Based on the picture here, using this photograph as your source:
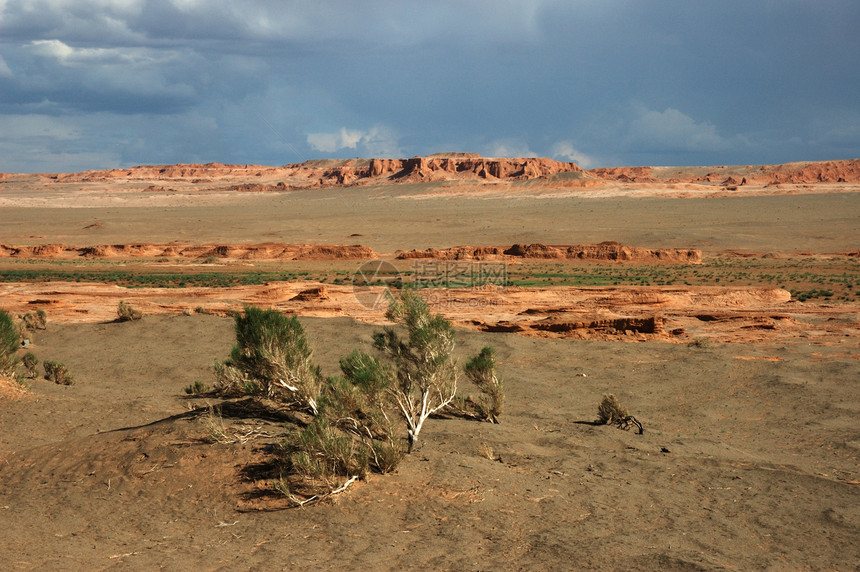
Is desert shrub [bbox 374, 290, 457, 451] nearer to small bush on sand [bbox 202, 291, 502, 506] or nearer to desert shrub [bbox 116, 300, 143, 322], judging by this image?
small bush on sand [bbox 202, 291, 502, 506]

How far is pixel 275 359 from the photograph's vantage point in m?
8.80

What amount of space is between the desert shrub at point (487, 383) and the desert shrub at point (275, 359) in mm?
3195

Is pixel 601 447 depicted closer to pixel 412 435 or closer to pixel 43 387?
pixel 412 435

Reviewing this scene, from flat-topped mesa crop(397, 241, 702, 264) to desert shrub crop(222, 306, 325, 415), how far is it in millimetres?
40856

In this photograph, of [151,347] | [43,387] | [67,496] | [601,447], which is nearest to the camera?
[67,496]

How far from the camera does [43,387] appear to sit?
1240cm

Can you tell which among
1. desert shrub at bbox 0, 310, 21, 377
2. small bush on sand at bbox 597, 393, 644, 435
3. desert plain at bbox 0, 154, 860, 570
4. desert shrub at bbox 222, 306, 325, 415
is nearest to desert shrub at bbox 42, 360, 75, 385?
desert plain at bbox 0, 154, 860, 570

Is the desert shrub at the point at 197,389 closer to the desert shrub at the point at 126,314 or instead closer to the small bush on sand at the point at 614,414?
the small bush on sand at the point at 614,414

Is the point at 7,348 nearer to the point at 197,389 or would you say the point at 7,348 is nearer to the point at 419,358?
the point at 197,389

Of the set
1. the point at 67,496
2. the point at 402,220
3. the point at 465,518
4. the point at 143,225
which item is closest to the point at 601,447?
the point at 465,518

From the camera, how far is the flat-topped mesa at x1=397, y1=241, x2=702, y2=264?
50.2 meters

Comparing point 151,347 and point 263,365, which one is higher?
point 263,365

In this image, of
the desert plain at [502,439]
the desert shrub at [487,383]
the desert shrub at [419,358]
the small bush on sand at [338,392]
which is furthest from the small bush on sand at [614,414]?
the desert shrub at [419,358]

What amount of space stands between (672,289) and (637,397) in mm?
20391
